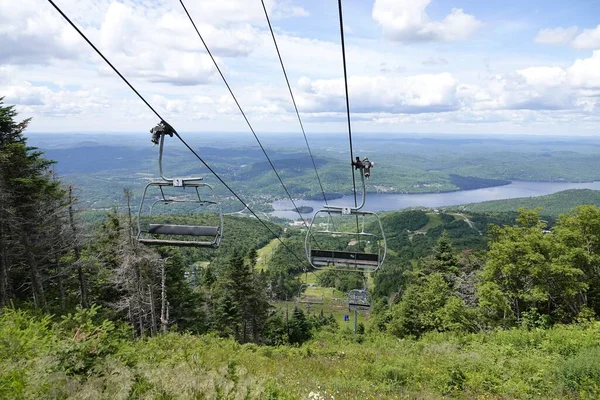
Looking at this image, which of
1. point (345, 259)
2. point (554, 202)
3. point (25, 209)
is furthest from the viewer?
point (554, 202)

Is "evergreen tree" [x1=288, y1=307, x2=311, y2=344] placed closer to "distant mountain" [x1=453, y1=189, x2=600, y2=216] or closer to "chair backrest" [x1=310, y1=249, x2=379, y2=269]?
"chair backrest" [x1=310, y1=249, x2=379, y2=269]

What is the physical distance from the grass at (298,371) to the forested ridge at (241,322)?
0.03 meters

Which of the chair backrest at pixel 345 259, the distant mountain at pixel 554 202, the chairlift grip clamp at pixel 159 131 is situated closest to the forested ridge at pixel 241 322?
the chair backrest at pixel 345 259

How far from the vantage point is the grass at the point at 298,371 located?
5.52m

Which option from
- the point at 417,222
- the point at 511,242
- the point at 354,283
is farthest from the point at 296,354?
the point at 417,222

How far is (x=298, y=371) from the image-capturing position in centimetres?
998

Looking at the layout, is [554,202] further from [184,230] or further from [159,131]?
[159,131]

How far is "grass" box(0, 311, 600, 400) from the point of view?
552 centimetres

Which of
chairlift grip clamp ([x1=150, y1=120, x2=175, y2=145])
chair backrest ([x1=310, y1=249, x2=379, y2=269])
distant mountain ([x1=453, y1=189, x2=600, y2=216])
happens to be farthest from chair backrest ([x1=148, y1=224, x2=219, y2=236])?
distant mountain ([x1=453, y1=189, x2=600, y2=216])

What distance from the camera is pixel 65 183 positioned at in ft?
56.3

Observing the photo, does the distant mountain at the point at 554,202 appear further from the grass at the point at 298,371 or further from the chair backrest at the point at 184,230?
the chair backrest at the point at 184,230

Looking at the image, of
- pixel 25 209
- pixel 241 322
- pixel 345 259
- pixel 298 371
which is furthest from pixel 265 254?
pixel 345 259

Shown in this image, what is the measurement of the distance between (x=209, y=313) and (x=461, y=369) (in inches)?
992

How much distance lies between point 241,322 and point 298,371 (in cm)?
1837
